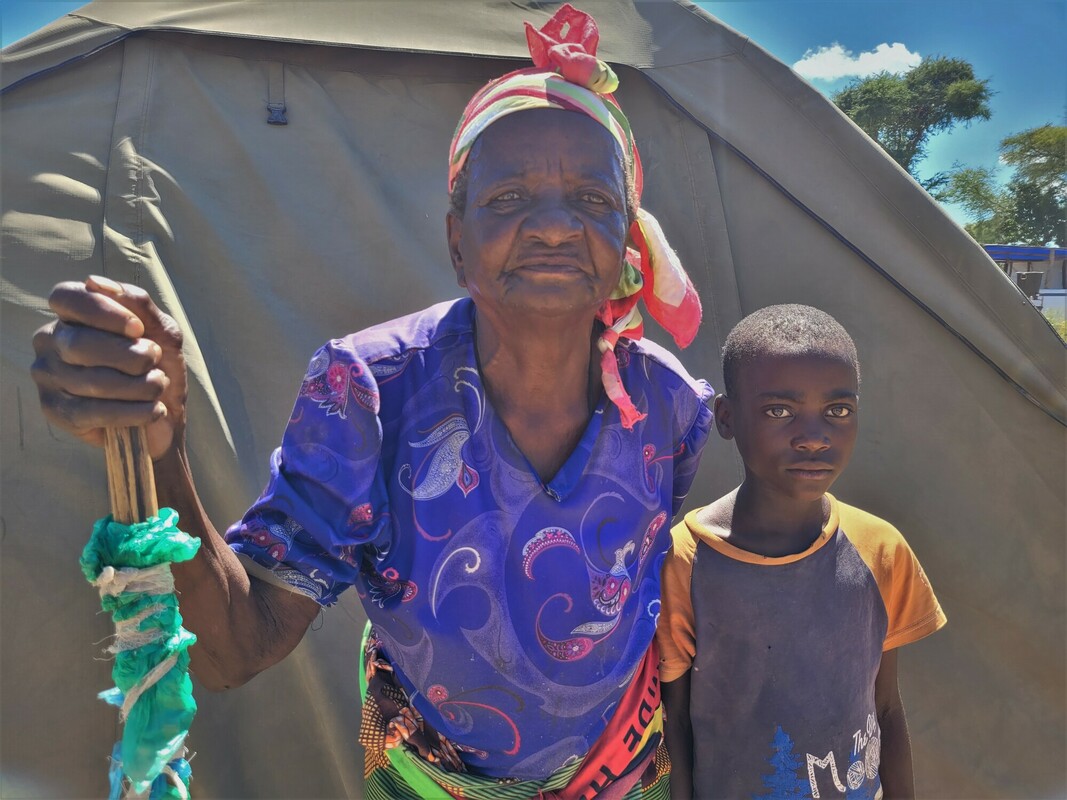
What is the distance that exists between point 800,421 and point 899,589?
0.40 m

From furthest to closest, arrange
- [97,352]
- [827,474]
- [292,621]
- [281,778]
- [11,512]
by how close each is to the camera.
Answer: [281,778], [11,512], [827,474], [292,621], [97,352]

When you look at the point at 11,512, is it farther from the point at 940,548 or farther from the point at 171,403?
the point at 940,548

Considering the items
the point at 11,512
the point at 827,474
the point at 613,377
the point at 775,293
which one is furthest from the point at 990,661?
the point at 11,512

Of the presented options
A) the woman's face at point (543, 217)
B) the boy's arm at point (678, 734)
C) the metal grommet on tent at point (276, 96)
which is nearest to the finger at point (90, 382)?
the woman's face at point (543, 217)

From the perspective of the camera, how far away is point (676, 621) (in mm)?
1530

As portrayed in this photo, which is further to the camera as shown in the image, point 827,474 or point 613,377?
point 827,474

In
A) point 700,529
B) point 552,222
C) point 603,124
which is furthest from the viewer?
point 700,529

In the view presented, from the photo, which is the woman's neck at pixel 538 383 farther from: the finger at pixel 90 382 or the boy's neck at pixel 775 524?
the finger at pixel 90 382

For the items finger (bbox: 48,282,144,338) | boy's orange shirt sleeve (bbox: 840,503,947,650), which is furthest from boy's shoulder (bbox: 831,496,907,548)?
finger (bbox: 48,282,144,338)

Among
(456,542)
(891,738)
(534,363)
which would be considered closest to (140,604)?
(456,542)

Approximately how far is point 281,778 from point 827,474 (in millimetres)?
1631

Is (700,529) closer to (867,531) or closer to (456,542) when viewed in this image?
(867,531)

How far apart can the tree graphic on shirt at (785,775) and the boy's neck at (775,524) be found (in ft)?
1.11

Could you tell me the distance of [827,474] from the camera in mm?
1528
